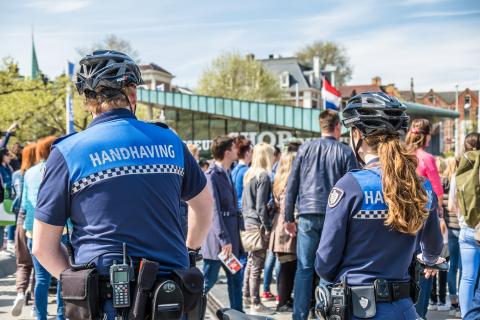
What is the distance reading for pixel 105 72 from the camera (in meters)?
3.15

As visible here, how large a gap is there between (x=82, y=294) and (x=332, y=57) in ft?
291

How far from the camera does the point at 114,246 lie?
116 inches

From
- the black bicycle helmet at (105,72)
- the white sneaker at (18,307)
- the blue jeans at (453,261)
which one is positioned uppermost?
the black bicycle helmet at (105,72)

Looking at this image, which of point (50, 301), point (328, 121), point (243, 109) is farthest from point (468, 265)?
point (243, 109)

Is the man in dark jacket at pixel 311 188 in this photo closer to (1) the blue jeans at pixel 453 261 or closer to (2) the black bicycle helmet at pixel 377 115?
(1) the blue jeans at pixel 453 261

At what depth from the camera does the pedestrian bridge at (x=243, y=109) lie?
157 feet

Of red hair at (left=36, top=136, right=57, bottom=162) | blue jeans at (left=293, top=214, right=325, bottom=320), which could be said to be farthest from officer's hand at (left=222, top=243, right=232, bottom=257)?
red hair at (left=36, top=136, right=57, bottom=162)

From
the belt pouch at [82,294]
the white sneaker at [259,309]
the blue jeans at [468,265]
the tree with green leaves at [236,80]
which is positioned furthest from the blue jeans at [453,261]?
the tree with green leaves at [236,80]

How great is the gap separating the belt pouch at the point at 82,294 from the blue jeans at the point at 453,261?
21.2 ft

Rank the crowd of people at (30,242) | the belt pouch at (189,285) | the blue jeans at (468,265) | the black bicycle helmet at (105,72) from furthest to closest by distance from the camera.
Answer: the crowd of people at (30,242)
the blue jeans at (468,265)
the black bicycle helmet at (105,72)
the belt pouch at (189,285)

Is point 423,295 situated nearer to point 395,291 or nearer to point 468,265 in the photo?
point 468,265

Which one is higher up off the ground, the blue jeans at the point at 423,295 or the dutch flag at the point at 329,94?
the dutch flag at the point at 329,94

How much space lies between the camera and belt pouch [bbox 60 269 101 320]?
2.87m

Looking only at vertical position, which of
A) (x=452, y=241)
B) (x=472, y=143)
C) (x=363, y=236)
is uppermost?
(x=472, y=143)
